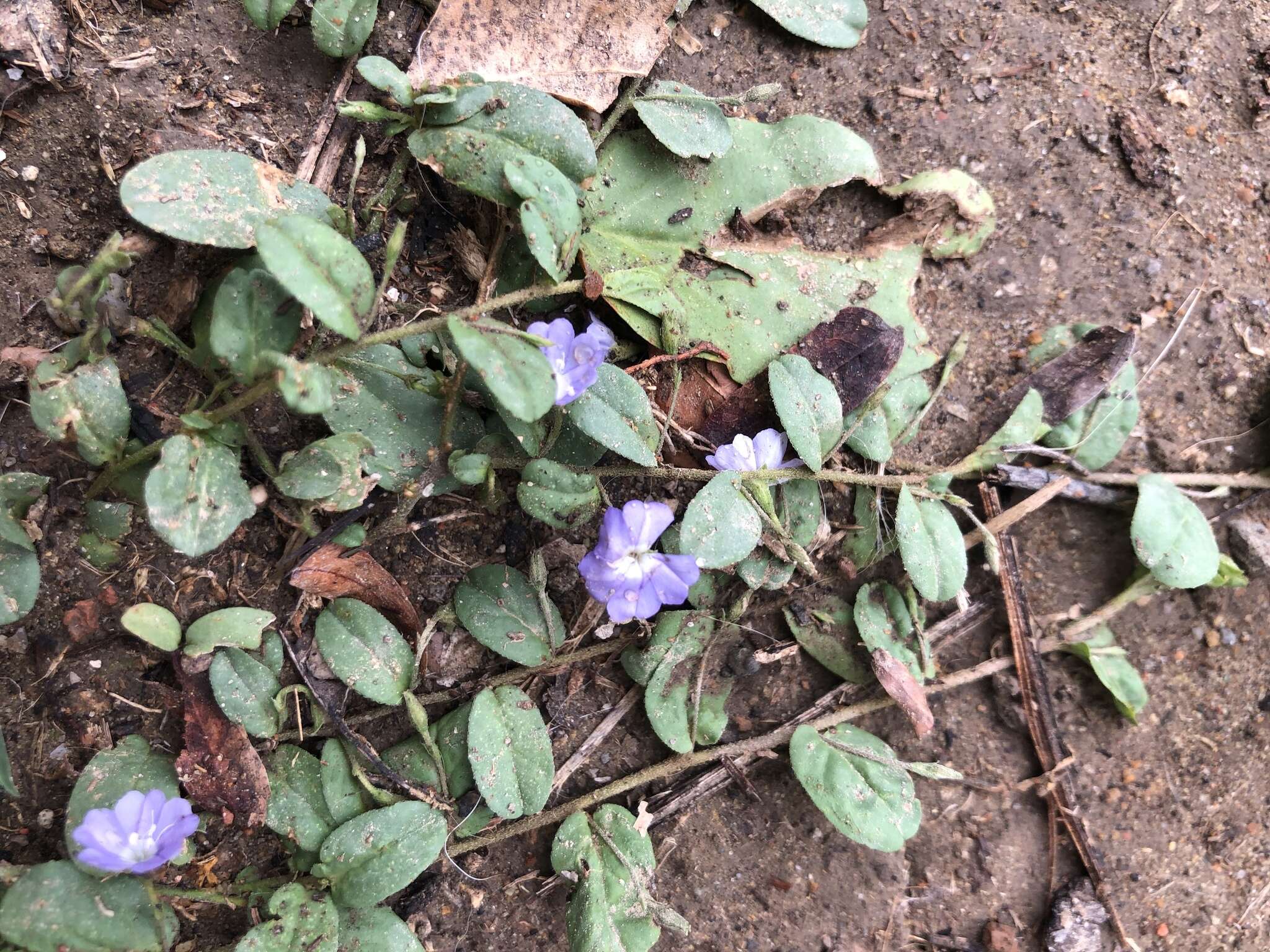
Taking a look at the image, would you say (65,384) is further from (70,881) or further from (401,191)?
(70,881)

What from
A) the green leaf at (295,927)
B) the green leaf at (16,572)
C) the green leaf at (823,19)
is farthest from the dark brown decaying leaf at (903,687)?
the green leaf at (16,572)

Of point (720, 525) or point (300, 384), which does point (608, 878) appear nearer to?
point (720, 525)

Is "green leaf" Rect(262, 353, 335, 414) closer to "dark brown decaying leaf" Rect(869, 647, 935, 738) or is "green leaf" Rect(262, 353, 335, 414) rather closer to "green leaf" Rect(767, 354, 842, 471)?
"green leaf" Rect(767, 354, 842, 471)

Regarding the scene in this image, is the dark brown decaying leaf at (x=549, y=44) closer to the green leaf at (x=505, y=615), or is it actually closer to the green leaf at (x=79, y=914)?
the green leaf at (x=505, y=615)

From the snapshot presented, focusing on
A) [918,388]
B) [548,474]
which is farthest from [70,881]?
[918,388]

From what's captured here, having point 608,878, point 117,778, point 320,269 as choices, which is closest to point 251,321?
point 320,269

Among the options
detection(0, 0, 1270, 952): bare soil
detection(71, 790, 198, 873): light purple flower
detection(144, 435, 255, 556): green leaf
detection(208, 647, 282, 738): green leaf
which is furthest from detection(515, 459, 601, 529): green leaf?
detection(71, 790, 198, 873): light purple flower
